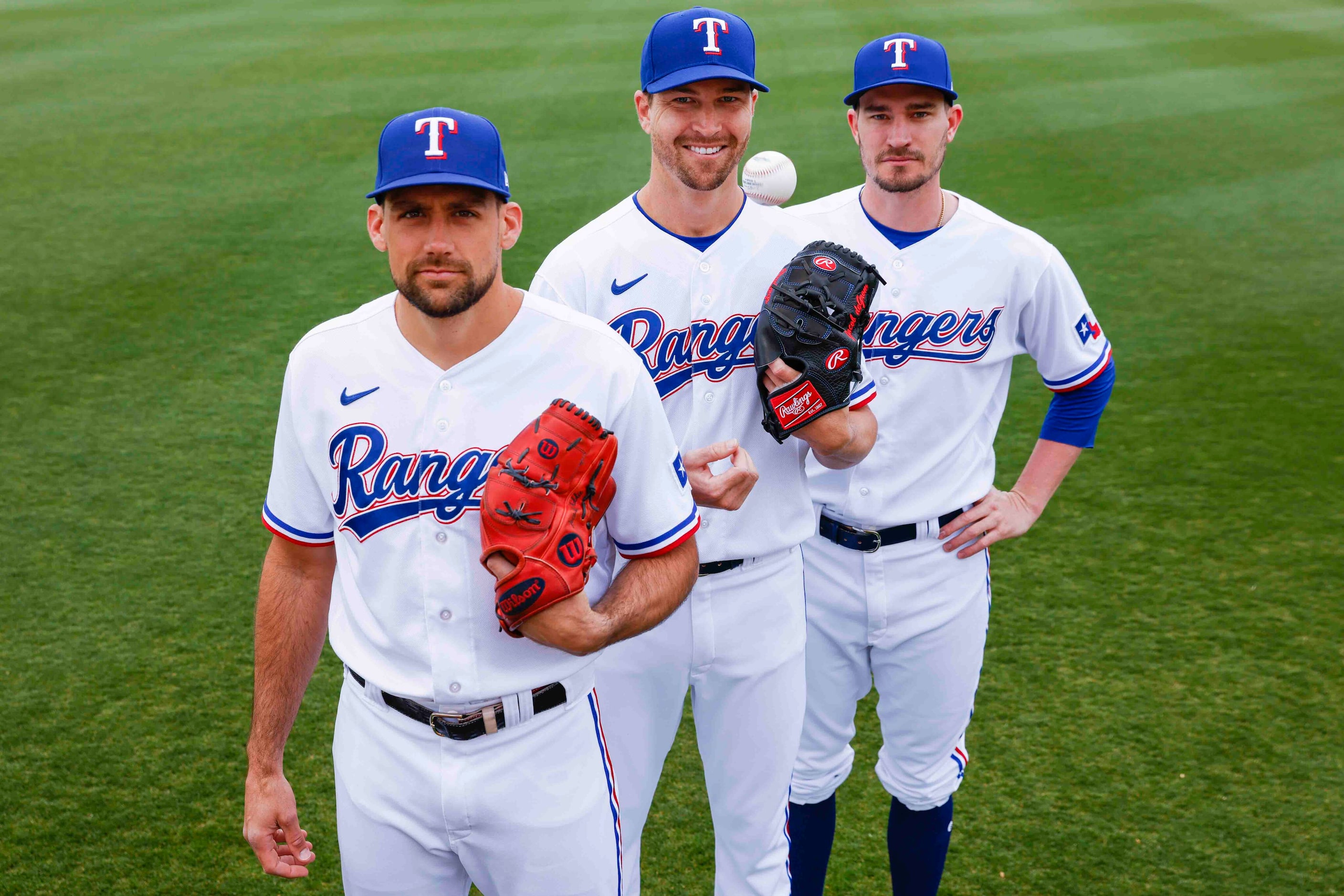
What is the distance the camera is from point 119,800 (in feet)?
13.0

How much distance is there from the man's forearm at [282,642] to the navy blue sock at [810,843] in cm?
152

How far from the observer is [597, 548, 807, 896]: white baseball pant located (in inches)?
113

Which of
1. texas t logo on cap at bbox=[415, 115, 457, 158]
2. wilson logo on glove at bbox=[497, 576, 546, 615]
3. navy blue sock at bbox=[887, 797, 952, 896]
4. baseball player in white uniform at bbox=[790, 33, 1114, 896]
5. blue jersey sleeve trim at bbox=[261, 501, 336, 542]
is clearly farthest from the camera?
navy blue sock at bbox=[887, 797, 952, 896]

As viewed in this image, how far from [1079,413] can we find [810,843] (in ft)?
4.79

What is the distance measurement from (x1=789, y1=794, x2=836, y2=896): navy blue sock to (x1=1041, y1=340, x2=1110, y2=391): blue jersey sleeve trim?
4.35ft

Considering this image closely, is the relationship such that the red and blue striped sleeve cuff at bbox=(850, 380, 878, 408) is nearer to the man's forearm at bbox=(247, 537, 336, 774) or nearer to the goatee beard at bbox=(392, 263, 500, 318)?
the goatee beard at bbox=(392, 263, 500, 318)

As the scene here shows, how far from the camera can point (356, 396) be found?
2.34m

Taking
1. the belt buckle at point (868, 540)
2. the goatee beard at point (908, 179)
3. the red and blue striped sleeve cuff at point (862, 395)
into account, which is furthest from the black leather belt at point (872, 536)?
the goatee beard at point (908, 179)

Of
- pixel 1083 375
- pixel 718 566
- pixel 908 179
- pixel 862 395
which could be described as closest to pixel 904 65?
pixel 908 179

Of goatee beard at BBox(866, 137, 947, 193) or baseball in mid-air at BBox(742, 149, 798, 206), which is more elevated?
baseball in mid-air at BBox(742, 149, 798, 206)

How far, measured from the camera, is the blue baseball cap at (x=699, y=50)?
279cm

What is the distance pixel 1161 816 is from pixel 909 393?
1781 millimetres

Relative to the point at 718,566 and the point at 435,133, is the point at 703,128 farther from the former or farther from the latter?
the point at 718,566

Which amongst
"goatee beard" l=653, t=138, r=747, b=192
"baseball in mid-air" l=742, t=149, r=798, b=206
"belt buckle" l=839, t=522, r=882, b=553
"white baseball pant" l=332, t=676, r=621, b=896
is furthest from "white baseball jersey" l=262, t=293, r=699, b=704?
"baseball in mid-air" l=742, t=149, r=798, b=206
